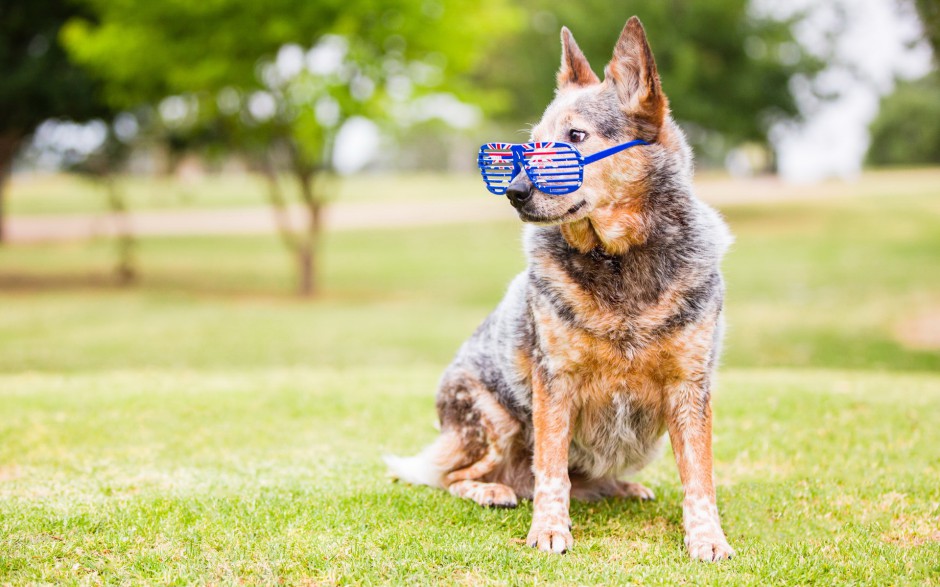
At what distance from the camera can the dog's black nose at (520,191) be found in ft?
14.0

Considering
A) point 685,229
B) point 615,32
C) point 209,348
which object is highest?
point 615,32

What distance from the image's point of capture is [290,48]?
1988 centimetres

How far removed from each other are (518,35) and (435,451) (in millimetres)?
32665

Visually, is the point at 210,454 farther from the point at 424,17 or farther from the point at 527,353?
the point at 424,17

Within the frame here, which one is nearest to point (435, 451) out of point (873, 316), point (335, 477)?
point (335, 477)

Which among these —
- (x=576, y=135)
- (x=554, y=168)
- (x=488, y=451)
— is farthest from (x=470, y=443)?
(x=576, y=135)

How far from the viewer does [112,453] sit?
21.9 feet

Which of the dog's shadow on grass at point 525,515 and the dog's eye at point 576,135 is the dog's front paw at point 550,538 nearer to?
the dog's shadow on grass at point 525,515

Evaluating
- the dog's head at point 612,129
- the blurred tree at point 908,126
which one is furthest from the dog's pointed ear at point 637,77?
the blurred tree at point 908,126

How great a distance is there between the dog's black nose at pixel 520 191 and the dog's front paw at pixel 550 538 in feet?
5.30

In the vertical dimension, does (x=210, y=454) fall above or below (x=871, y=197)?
below

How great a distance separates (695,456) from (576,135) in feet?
5.63

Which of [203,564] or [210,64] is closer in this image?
[203,564]

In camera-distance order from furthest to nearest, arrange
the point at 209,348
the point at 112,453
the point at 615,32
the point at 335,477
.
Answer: the point at 615,32
the point at 209,348
the point at 112,453
the point at 335,477
